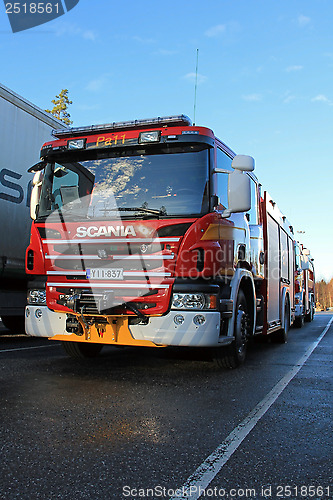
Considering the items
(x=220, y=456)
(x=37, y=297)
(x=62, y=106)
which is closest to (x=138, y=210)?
(x=37, y=297)

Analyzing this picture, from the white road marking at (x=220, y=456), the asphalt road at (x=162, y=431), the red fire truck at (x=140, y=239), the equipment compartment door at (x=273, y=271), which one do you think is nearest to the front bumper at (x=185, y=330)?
the red fire truck at (x=140, y=239)

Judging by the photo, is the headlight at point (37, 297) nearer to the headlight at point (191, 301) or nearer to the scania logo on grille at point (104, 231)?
the scania logo on grille at point (104, 231)

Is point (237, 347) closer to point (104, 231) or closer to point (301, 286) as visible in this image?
point (104, 231)

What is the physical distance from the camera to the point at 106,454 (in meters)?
3.05

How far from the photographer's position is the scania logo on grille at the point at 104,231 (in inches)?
212

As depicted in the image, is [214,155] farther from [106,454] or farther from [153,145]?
[106,454]

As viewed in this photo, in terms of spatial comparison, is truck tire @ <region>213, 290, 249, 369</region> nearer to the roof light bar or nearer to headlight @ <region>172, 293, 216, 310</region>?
headlight @ <region>172, 293, 216, 310</region>

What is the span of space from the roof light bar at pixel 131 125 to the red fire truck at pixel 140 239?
0.5 inches

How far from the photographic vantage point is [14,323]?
9891 mm

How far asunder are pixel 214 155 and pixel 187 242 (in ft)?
4.04

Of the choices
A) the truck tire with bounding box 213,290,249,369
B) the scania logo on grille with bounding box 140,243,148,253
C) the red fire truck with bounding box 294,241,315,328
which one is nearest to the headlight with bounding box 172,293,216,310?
the scania logo on grille with bounding box 140,243,148,253

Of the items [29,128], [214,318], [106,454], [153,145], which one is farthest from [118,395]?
[29,128]

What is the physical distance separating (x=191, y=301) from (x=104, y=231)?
1.27m

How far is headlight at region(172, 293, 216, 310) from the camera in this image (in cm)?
520
